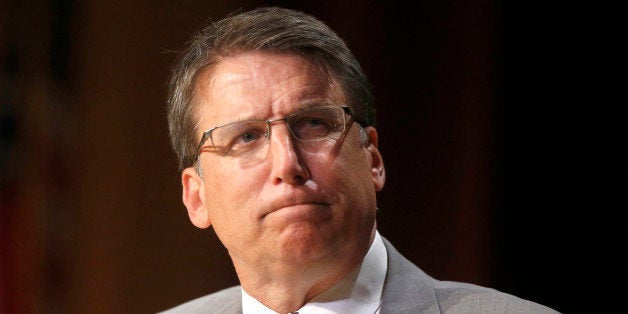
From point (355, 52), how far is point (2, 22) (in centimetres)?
154

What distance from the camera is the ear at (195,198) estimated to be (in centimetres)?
223

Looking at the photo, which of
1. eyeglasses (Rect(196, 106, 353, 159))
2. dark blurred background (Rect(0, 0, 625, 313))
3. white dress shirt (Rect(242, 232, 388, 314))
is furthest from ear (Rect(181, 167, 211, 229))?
dark blurred background (Rect(0, 0, 625, 313))

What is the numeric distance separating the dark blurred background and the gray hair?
0.95 meters

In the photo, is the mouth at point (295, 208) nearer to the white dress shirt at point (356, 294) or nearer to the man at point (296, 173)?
the man at point (296, 173)

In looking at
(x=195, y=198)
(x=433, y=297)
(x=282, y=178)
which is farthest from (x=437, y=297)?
(x=195, y=198)

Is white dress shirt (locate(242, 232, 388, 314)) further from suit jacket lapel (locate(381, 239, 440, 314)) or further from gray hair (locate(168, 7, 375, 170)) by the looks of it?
gray hair (locate(168, 7, 375, 170))

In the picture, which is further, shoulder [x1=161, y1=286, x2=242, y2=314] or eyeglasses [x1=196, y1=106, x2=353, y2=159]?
shoulder [x1=161, y1=286, x2=242, y2=314]

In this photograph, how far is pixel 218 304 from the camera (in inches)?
99.6

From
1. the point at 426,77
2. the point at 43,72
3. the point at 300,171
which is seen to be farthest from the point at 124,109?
the point at 300,171

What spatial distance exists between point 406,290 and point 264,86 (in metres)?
0.64

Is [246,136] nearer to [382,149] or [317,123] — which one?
[317,123]

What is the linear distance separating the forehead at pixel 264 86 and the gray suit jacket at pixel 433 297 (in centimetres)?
49

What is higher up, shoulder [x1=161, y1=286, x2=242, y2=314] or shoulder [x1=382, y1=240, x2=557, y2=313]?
shoulder [x1=382, y1=240, x2=557, y2=313]

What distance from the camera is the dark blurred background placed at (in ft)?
9.43
